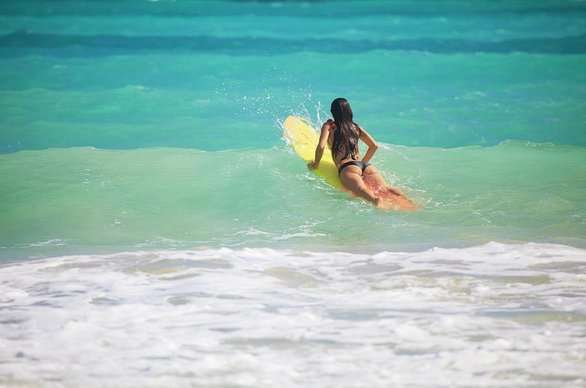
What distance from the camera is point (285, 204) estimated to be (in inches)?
246

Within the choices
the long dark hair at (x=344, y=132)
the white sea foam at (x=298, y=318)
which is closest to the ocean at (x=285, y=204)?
the white sea foam at (x=298, y=318)

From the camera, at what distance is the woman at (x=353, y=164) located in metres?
5.89

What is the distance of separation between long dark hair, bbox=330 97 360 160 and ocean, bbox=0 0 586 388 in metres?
0.34

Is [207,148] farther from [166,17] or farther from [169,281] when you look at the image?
[166,17]

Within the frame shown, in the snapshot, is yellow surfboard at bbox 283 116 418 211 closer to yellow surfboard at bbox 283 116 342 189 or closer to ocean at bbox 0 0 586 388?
yellow surfboard at bbox 283 116 342 189

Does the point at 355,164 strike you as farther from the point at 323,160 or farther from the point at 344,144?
the point at 323,160

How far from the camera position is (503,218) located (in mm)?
5828

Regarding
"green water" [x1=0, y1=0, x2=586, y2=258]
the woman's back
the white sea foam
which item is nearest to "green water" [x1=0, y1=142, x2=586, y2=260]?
"green water" [x1=0, y1=0, x2=586, y2=258]

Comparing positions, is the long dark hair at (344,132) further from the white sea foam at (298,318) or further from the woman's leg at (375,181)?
the white sea foam at (298,318)

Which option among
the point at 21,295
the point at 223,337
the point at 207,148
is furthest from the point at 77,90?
the point at 223,337

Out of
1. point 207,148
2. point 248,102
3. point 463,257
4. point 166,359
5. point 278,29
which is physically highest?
point 278,29

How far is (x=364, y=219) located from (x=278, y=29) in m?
8.17

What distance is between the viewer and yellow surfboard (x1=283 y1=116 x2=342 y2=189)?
6.33 meters

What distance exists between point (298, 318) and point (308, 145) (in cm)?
328
